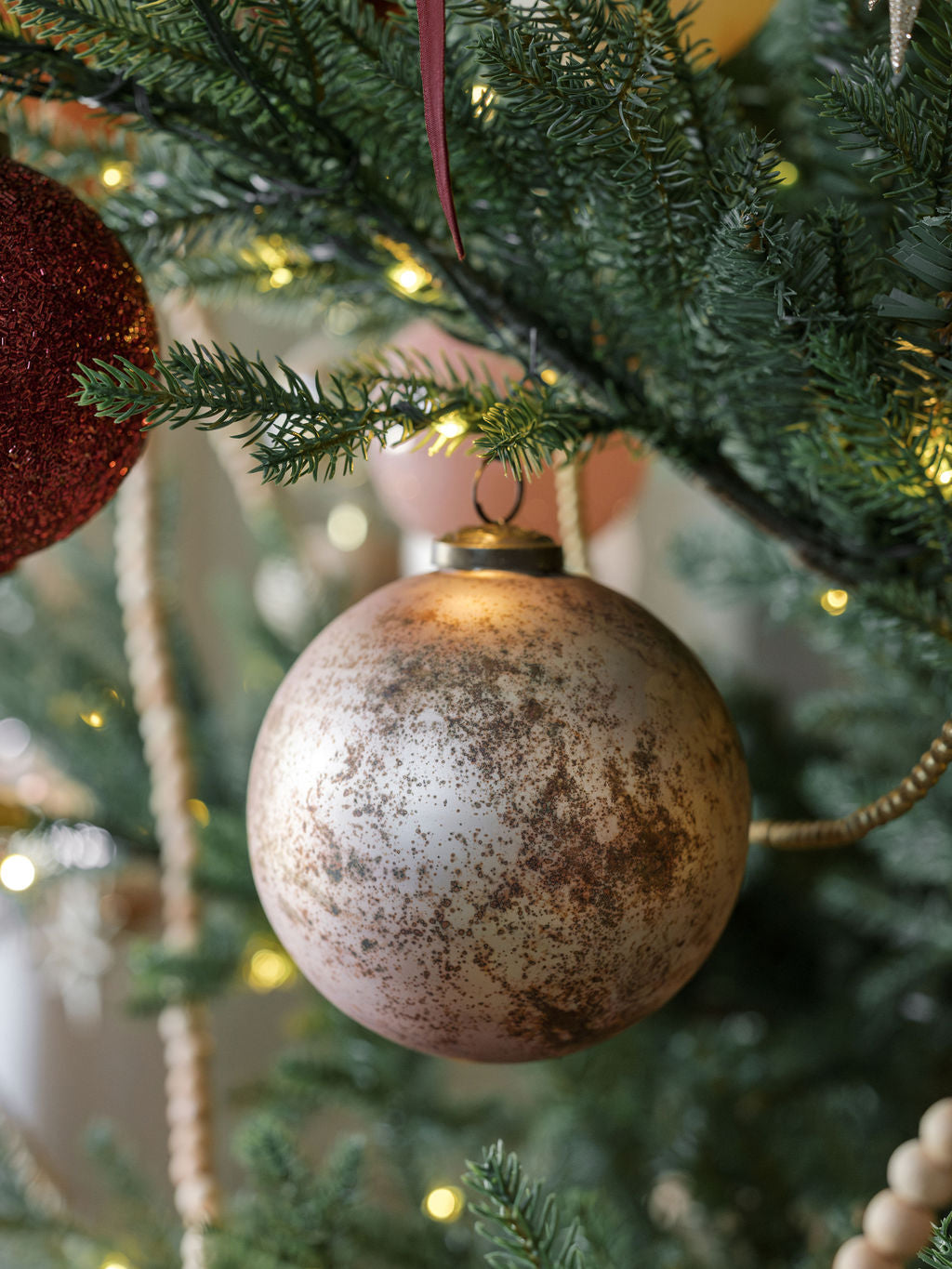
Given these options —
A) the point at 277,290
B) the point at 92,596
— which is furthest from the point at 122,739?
the point at 277,290

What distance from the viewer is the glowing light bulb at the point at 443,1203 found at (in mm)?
629

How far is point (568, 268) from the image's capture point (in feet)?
1.27

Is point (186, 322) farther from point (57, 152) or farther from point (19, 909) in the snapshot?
point (19, 909)

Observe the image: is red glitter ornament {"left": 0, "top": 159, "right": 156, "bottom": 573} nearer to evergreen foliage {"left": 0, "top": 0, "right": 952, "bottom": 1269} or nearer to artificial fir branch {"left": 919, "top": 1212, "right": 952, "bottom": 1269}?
evergreen foliage {"left": 0, "top": 0, "right": 952, "bottom": 1269}

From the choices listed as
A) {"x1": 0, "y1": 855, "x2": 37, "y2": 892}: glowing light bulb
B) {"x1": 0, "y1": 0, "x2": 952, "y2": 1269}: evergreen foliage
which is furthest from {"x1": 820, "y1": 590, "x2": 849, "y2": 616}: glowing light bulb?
{"x1": 0, "y1": 855, "x2": 37, "y2": 892}: glowing light bulb

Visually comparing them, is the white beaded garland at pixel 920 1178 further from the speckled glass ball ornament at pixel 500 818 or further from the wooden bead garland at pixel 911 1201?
the speckled glass ball ornament at pixel 500 818

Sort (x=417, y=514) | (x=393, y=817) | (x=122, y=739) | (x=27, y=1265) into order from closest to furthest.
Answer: (x=393, y=817)
(x=417, y=514)
(x=27, y=1265)
(x=122, y=739)

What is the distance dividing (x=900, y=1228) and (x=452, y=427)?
0.37 m

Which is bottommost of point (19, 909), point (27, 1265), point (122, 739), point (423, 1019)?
point (27, 1265)

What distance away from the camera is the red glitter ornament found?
0.29 metres

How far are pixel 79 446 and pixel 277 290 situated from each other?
258 mm

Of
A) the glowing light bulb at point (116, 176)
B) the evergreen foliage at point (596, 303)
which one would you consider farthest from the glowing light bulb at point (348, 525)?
the glowing light bulb at point (116, 176)

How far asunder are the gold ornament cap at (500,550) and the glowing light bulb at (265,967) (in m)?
0.51

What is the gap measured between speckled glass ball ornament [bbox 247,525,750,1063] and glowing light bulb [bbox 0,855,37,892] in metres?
0.51
